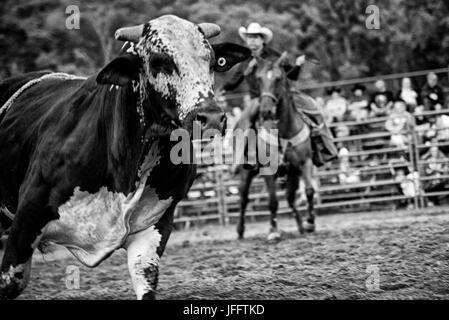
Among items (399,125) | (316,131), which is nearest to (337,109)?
(399,125)

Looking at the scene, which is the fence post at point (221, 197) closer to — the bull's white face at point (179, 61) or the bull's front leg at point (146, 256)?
the bull's front leg at point (146, 256)

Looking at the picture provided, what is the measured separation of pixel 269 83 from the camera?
9.17 metres

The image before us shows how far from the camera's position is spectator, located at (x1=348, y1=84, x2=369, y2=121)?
13375mm

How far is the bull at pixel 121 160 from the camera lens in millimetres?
4027

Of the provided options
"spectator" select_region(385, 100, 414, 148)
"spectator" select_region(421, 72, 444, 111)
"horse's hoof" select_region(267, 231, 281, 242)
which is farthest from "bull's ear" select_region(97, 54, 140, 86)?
"spectator" select_region(421, 72, 444, 111)

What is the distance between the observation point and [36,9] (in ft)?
66.6

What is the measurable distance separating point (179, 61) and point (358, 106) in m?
10.0

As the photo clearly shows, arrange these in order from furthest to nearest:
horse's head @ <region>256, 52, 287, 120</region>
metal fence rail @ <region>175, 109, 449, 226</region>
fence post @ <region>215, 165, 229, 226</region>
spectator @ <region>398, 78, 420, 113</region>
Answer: fence post @ <region>215, 165, 229, 226</region>
spectator @ <region>398, 78, 420, 113</region>
metal fence rail @ <region>175, 109, 449, 226</region>
horse's head @ <region>256, 52, 287, 120</region>

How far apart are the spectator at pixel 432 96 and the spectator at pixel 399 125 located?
0.43 meters

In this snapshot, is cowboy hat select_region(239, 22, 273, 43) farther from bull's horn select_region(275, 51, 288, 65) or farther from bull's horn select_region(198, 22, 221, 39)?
bull's horn select_region(198, 22, 221, 39)

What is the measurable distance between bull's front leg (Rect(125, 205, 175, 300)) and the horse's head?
4.68 meters

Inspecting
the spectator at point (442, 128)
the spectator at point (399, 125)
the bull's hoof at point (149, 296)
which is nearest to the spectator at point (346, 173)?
the spectator at point (399, 125)

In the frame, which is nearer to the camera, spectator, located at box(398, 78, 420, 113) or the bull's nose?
the bull's nose
